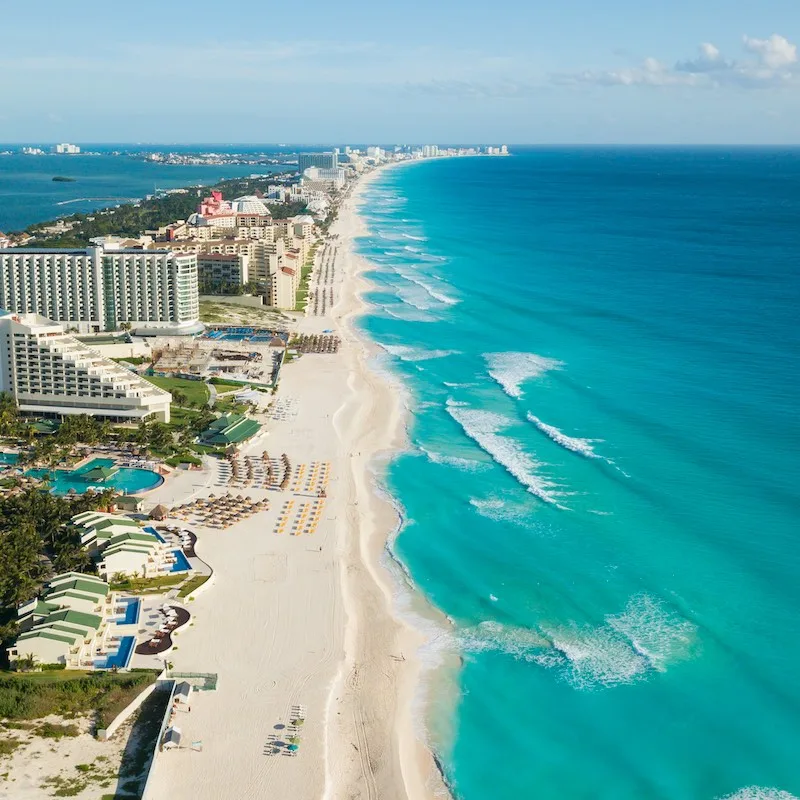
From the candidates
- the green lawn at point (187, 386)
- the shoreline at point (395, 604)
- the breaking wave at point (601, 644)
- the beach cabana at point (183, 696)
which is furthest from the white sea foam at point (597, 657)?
the green lawn at point (187, 386)

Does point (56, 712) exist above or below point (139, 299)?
below

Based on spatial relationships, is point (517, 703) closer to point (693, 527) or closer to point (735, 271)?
point (693, 527)

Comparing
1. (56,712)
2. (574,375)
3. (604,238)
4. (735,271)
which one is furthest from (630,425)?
(604,238)

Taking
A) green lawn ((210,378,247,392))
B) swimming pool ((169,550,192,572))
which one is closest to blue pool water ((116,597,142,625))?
swimming pool ((169,550,192,572))

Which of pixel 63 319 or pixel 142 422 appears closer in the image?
pixel 142 422

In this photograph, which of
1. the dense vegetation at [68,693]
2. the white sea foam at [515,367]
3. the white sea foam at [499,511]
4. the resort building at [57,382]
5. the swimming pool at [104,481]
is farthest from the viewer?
the white sea foam at [515,367]

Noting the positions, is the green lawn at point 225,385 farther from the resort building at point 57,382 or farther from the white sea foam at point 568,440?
the white sea foam at point 568,440
